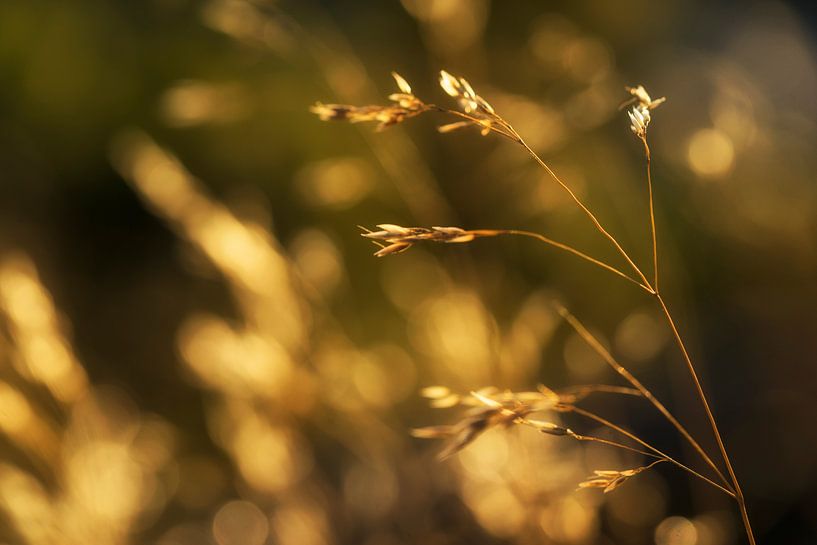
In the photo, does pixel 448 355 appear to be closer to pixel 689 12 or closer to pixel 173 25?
pixel 689 12

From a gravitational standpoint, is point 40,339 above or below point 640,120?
below

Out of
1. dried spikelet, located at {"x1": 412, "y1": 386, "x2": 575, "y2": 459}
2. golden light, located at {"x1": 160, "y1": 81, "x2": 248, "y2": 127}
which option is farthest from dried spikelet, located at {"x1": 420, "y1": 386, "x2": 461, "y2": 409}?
golden light, located at {"x1": 160, "y1": 81, "x2": 248, "y2": 127}

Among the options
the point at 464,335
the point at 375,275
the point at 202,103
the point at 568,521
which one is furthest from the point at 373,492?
the point at 375,275

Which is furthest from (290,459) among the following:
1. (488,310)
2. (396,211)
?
(396,211)

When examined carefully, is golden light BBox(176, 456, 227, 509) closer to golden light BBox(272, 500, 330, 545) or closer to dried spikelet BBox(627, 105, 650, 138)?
golden light BBox(272, 500, 330, 545)

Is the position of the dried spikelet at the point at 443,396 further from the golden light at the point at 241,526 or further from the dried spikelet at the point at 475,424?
the golden light at the point at 241,526

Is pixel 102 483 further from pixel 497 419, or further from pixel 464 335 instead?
pixel 497 419

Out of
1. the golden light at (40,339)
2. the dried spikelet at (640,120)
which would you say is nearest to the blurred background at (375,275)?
the golden light at (40,339)
